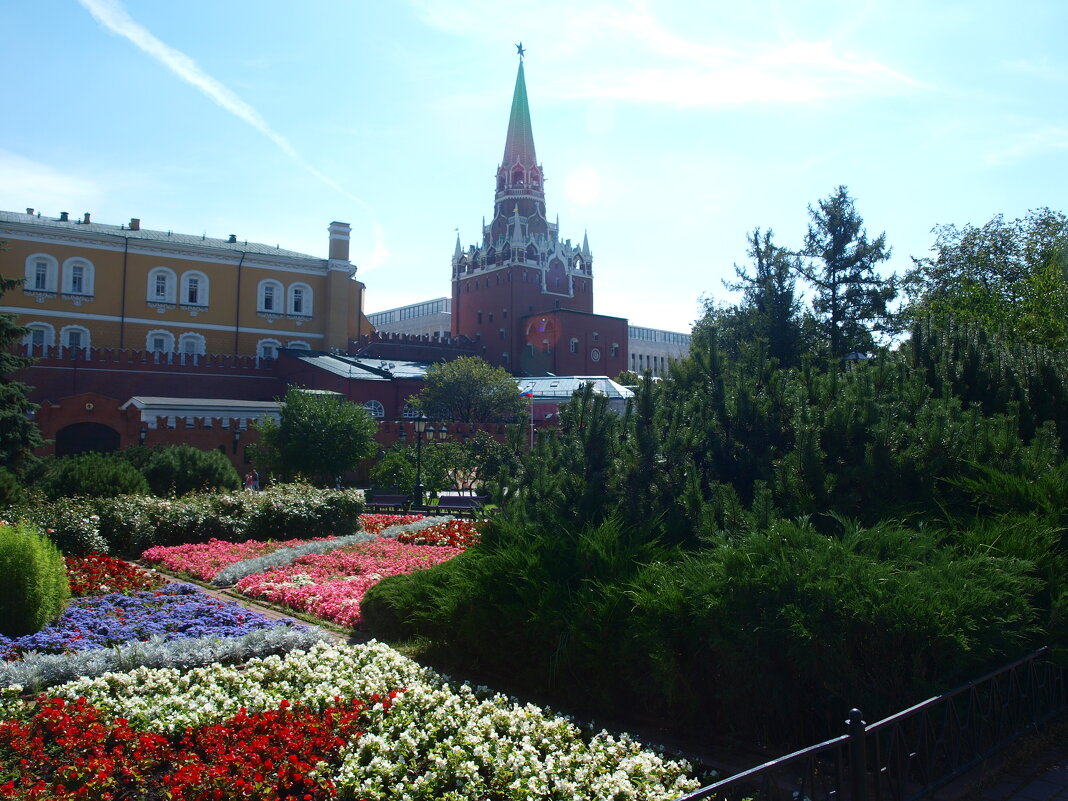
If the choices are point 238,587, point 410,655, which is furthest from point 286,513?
point 410,655

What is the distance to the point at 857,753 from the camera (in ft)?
11.8

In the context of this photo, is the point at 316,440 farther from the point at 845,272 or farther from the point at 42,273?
the point at 42,273

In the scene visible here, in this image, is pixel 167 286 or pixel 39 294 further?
pixel 167 286

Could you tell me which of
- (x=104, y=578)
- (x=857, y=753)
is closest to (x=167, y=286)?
(x=104, y=578)

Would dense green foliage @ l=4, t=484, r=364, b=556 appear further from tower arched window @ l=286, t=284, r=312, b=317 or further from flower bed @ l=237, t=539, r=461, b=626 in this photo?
tower arched window @ l=286, t=284, r=312, b=317

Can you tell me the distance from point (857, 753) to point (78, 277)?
161 feet

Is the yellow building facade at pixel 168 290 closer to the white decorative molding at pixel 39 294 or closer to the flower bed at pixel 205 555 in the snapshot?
the white decorative molding at pixel 39 294

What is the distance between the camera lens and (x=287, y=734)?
4820 mm

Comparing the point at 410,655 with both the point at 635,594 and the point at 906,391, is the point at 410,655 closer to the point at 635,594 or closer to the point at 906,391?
the point at 635,594

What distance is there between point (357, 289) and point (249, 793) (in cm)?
5364

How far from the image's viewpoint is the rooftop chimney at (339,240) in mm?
51031

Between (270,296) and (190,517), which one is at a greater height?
(270,296)

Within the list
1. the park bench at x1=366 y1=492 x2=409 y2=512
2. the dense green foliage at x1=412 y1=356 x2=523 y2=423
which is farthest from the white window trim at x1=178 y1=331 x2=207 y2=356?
the park bench at x1=366 y1=492 x2=409 y2=512

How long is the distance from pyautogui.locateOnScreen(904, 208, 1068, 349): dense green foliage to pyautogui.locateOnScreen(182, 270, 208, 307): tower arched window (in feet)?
124
